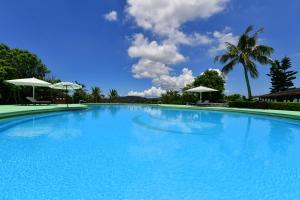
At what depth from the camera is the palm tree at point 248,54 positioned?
22.2 meters

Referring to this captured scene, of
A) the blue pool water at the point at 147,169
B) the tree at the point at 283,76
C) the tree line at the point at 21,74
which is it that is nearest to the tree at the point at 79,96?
the tree line at the point at 21,74

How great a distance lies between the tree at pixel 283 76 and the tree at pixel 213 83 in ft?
57.8

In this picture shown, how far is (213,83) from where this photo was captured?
1121 inches

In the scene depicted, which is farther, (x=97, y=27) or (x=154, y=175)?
(x=97, y=27)

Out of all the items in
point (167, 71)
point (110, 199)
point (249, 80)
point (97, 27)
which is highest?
point (97, 27)

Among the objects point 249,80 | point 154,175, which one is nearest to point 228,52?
point 249,80

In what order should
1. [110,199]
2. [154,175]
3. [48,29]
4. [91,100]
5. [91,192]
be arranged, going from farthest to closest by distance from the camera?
[91,100]
[48,29]
[154,175]
[91,192]
[110,199]

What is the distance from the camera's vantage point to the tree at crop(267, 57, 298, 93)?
40.2 metres

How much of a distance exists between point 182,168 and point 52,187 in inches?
83.2

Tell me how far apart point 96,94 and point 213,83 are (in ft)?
60.1

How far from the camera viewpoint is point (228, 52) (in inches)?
922

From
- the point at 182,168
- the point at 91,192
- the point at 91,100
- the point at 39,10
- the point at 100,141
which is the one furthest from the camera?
the point at 91,100

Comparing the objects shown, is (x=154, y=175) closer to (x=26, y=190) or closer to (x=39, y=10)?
(x=26, y=190)

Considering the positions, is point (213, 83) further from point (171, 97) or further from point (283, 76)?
point (283, 76)
